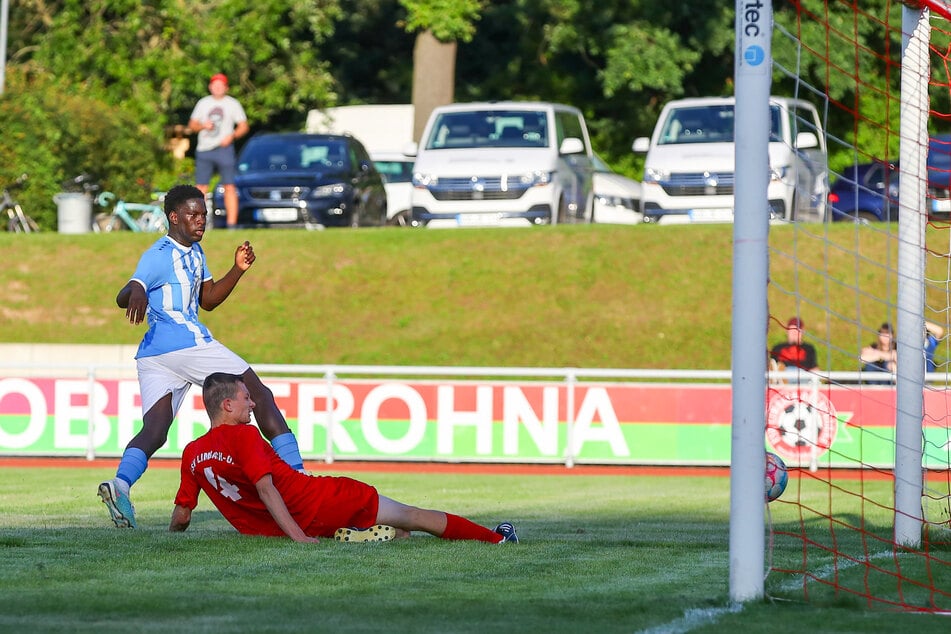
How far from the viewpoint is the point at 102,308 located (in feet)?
79.9

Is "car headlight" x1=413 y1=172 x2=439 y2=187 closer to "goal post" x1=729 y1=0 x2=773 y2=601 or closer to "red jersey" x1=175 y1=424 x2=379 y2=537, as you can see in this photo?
"red jersey" x1=175 y1=424 x2=379 y2=537

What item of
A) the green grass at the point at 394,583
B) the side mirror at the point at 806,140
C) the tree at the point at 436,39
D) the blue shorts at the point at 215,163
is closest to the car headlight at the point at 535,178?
the side mirror at the point at 806,140

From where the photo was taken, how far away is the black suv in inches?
978

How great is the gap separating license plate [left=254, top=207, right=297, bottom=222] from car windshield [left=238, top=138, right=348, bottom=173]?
2.13 ft

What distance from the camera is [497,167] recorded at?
22.9m

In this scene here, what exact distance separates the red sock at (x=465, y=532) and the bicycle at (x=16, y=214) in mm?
21210

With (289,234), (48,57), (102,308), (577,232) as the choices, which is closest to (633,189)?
(577,232)

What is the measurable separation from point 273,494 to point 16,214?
71.1 feet

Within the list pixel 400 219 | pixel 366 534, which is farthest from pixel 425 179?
pixel 366 534

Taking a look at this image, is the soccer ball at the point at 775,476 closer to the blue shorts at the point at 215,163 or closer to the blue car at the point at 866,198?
the blue shorts at the point at 215,163

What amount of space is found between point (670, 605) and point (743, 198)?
1.66m

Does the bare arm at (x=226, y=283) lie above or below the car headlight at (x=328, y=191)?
below

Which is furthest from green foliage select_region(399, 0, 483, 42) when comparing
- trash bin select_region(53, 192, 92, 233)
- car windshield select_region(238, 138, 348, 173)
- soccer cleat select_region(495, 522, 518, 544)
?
soccer cleat select_region(495, 522, 518, 544)

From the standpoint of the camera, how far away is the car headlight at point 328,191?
25.0m
